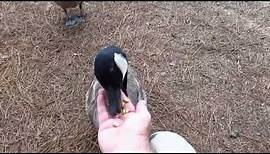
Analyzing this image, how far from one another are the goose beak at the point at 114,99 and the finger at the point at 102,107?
54 millimetres

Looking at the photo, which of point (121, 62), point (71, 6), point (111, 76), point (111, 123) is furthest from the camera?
point (71, 6)

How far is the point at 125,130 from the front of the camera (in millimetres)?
2703

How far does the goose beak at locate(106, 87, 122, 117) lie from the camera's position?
3.00 metres

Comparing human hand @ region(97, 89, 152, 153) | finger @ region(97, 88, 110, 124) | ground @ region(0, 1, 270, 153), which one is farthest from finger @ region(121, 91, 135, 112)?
ground @ region(0, 1, 270, 153)

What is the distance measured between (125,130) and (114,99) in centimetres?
38

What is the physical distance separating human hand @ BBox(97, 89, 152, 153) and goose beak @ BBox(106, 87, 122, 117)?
0.18 ft

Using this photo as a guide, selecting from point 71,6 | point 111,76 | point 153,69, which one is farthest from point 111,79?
point 71,6

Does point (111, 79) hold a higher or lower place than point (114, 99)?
higher

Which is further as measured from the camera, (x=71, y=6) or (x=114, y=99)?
(x=71, y=6)

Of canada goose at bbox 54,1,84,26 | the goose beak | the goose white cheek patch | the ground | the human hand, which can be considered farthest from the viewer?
canada goose at bbox 54,1,84,26

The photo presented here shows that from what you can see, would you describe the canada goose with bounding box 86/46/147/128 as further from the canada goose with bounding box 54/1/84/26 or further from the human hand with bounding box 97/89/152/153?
the canada goose with bounding box 54/1/84/26

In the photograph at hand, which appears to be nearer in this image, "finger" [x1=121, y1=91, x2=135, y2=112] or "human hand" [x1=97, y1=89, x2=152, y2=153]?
"human hand" [x1=97, y1=89, x2=152, y2=153]

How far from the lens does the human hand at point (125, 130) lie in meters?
2.59

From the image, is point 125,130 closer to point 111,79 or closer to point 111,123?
point 111,123
